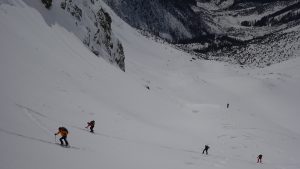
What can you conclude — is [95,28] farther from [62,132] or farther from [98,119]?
[62,132]

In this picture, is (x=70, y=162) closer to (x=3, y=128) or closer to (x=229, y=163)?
(x=3, y=128)

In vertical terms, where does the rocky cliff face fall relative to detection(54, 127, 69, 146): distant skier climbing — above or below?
above

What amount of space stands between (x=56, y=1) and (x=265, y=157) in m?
23.3

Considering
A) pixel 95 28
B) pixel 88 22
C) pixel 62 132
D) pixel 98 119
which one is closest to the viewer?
pixel 62 132

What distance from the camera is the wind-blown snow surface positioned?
52.7ft

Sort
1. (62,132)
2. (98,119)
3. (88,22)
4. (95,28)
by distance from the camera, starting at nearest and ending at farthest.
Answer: (62,132) < (98,119) < (88,22) < (95,28)

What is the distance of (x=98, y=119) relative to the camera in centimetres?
2408

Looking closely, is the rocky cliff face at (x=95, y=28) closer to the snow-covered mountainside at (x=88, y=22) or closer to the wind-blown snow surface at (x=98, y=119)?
the snow-covered mountainside at (x=88, y=22)

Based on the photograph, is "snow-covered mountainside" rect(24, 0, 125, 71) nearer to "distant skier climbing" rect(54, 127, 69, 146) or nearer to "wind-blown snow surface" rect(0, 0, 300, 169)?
"wind-blown snow surface" rect(0, 0, 300, 169)

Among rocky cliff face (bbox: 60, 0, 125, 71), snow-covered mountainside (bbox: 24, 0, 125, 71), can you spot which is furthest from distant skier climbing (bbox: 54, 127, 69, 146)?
rocky cliff face (bbox: 60, 0, 125, 71)

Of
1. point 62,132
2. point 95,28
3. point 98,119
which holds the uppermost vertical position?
point 95,28

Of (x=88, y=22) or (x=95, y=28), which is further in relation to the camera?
(x=95, y=28)

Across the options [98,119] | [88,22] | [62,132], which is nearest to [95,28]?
[88,22]

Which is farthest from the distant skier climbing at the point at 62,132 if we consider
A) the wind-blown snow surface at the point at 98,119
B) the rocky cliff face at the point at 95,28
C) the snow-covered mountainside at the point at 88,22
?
the rocky cliff face at the point at 95,28
